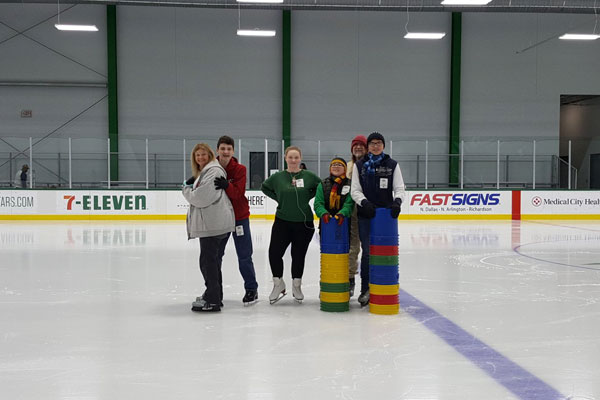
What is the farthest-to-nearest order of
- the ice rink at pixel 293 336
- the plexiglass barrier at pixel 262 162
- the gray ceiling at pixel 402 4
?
the gray ceiling at pixel 402 4 < the plexiglass barrier at pixel 262 162 < the ice rink at pixel 293 336

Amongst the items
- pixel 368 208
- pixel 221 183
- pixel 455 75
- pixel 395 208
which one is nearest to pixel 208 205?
pixel 221 183

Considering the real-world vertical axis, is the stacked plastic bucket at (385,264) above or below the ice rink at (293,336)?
above

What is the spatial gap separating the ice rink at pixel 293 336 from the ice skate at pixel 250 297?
0.39 ft

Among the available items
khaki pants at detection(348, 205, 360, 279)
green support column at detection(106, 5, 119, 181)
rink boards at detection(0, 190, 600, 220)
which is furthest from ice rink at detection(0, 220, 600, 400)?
green support column at detection(106, 5, 119, 181)

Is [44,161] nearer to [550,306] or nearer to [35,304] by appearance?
[35,304]

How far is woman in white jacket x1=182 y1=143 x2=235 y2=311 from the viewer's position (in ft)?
15.8

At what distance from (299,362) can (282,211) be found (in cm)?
193

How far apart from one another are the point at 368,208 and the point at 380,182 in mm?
359

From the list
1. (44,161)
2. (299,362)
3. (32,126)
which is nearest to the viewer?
(299,362)

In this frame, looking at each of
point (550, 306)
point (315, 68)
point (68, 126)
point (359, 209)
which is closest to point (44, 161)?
point (68, 126)

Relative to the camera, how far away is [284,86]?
2089 cm

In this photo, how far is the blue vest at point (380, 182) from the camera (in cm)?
506

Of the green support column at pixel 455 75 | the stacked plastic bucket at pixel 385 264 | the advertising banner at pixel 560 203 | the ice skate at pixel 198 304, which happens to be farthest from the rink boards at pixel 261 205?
the stacked plastic bucket at pixel 385 264

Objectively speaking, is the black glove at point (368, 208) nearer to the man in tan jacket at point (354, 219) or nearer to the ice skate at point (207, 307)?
the man in tan jacket at point (354, 219)
